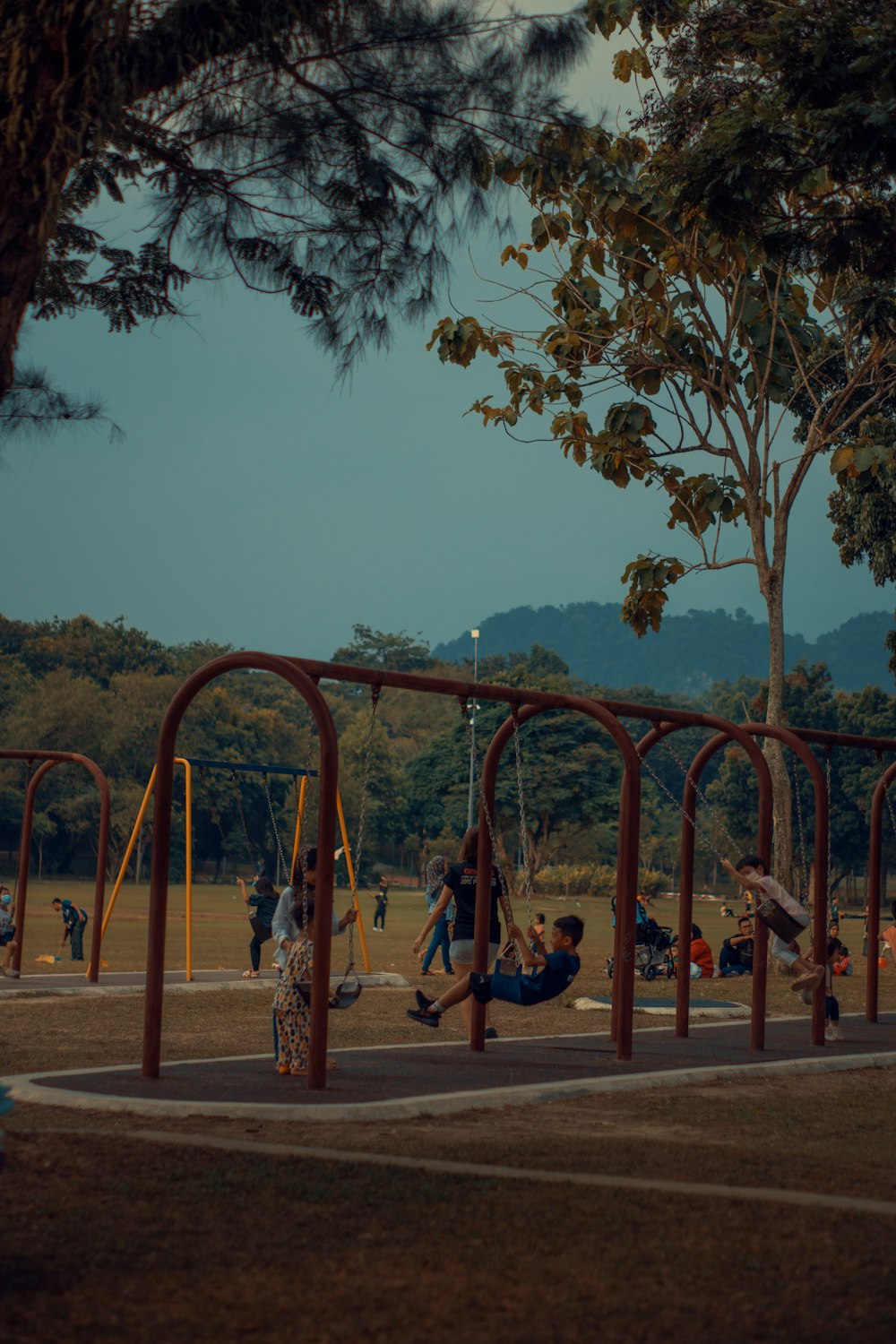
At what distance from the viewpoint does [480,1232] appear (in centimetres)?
543

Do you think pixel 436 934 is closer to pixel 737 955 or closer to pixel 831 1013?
pixel 737 955

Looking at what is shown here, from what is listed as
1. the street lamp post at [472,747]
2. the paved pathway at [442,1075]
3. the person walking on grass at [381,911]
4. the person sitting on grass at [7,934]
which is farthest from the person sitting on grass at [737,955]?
the person walking on grass at [381,911]

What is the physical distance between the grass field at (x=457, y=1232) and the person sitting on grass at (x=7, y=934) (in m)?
9.68

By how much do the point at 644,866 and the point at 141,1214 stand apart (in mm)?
57031

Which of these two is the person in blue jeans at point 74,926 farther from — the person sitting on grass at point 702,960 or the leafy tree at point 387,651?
the leafy tree at point 387,651

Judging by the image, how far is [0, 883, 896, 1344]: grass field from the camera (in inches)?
175

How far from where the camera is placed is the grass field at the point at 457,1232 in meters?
4.45

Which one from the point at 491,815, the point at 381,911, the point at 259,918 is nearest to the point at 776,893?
the point at 491,815

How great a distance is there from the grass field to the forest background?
1764 inches

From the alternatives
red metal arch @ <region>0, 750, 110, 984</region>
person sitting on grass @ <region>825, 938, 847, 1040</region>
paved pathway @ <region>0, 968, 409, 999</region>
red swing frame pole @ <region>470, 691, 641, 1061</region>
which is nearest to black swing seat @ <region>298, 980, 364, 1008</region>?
red swing frame pole @ <region>470, 691, 641, 1061</region>

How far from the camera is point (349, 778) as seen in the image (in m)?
70.6

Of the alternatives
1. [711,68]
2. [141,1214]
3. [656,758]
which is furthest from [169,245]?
[656,758]

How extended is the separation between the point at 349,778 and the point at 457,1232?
6545 cm

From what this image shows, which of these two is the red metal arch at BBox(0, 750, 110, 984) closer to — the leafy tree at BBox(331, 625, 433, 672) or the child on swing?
the child on swing
